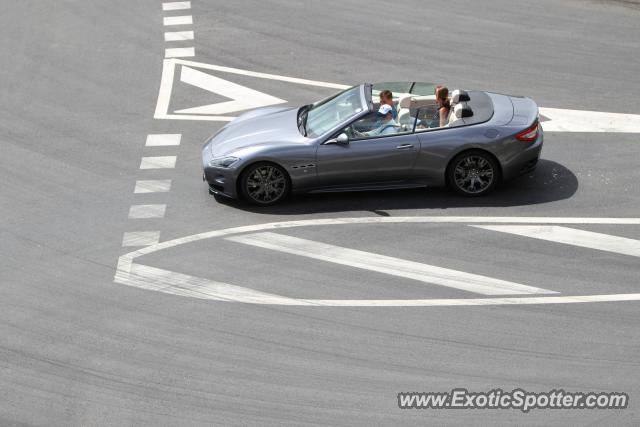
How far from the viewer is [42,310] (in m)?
12.3

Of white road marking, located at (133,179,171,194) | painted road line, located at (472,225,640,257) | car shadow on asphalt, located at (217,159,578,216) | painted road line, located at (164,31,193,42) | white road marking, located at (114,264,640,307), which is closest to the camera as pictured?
white road marking, located at (114,264,640,307)

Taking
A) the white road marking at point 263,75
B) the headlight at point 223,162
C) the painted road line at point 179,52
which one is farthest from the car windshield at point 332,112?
the painted road line at point 179,52

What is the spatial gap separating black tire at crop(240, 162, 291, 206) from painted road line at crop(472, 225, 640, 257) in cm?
298

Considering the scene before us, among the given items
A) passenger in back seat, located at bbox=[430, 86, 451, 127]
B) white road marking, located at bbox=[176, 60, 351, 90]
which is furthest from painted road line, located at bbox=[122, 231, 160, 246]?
white road marking, located at bbox=[176, 60, 351, 90]

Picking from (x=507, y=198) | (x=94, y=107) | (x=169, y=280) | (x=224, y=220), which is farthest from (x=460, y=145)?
(x=94, y=107)

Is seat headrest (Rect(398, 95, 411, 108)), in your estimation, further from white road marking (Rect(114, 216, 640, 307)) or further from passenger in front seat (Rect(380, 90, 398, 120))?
white road marking (Rect(114, 216, 640, 307))

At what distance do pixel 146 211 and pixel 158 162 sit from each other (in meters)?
1.79

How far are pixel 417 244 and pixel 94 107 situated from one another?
27.1ft

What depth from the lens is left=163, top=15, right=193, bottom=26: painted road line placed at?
2330 centimetres

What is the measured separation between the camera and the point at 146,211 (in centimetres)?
1484

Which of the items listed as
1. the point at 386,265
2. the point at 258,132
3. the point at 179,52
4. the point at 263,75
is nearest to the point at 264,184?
the point at 258,132

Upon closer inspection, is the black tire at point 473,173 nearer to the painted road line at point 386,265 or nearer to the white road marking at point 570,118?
the painted road line at point 386,265

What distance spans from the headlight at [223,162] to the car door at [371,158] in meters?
1.27

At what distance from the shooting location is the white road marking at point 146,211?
579 inches
